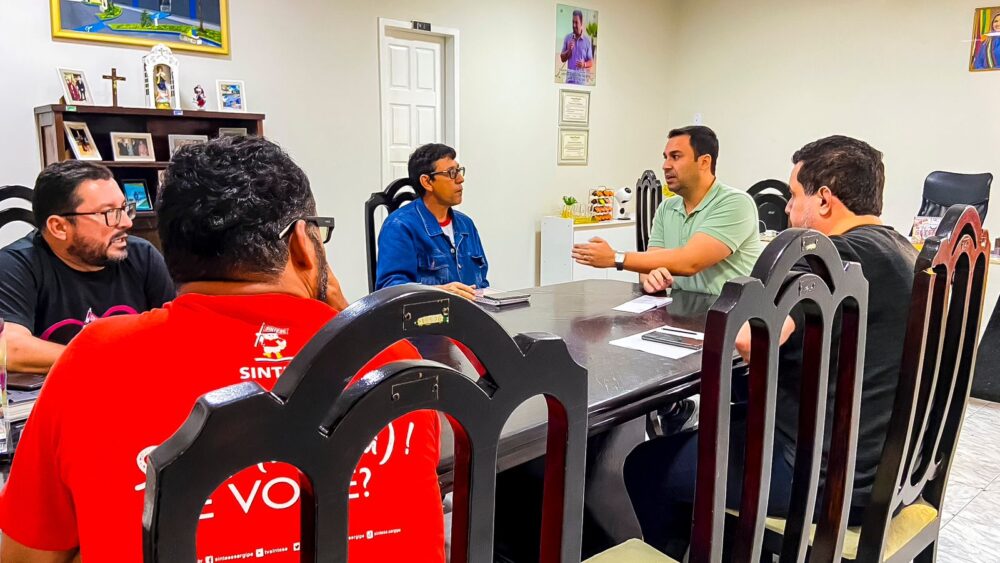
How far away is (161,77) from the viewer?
12.1ft

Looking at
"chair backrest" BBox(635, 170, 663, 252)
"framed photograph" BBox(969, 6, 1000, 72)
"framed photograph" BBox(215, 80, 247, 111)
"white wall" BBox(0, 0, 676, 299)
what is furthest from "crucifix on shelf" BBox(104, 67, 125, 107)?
"framed photograph" BBox(969, 6, 1000, 72)

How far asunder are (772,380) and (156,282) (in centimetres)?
192

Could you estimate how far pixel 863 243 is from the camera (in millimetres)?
1501

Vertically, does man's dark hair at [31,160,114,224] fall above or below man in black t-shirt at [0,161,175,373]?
above

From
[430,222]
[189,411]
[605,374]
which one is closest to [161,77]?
[430,222]

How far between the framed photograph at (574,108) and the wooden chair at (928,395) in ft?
15.1

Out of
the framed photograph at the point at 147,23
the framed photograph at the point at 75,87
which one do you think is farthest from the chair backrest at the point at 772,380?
the framed photograph at the point at 147,23

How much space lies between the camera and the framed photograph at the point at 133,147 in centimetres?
356

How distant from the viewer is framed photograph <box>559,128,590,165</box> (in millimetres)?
5879

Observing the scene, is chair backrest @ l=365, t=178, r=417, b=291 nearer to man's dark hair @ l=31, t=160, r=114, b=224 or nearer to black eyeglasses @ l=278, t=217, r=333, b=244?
man's dark hair @ l=31, t=160, r=114, b=224

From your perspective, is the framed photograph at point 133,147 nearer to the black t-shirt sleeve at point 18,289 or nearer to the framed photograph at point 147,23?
the framed photograph at point 147,23

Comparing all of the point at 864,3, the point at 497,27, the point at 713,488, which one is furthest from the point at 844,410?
the point at 864,3

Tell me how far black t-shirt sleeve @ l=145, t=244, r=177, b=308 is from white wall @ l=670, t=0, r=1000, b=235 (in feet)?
17.2

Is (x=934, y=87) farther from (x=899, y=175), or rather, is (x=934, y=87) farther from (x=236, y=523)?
(x=236, y=523)
